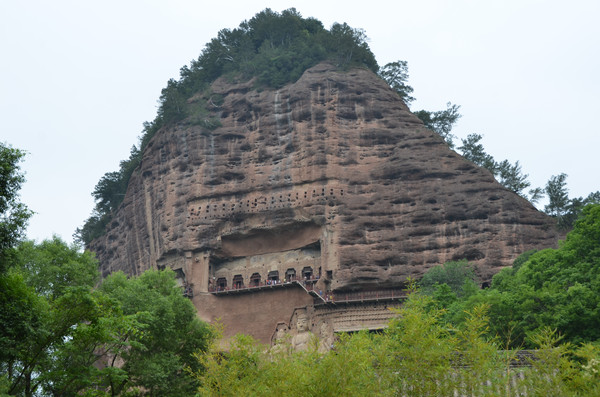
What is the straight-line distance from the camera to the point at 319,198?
4725 cm

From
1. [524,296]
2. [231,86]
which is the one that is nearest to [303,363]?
[524,296]

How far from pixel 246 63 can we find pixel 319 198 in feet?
46.0

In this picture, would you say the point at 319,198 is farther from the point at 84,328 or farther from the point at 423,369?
the point at 423,369

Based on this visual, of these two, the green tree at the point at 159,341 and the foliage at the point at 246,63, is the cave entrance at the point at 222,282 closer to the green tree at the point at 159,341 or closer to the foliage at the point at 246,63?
the foliage at the point at 246,63

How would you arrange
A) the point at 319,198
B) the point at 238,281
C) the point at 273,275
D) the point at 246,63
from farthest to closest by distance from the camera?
the point at 246,63, the point at 238,281, the point at 273,275, the point at 319,198

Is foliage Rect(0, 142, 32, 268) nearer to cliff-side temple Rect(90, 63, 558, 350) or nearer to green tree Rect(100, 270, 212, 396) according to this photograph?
green tree Rect(100, 270, 212, 396)

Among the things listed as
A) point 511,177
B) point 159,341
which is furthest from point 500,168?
point 159,341

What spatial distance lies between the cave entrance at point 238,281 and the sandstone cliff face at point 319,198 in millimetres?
132

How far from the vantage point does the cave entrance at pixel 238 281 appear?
48938 millimetres

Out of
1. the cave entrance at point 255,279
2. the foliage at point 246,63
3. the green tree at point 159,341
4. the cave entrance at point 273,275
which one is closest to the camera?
the green tree at point 159,341

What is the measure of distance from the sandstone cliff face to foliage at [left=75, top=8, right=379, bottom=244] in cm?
138

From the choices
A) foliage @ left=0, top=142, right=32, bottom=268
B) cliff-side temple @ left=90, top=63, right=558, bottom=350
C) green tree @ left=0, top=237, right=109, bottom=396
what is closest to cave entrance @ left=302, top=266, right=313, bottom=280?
cliff-side temple @ left=90, top=63, right=558, bottom=350

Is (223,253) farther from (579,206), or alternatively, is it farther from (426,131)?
(579,206)

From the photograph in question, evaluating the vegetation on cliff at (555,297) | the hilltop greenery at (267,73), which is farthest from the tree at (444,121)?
the vegetation on cliff at (555,297)
